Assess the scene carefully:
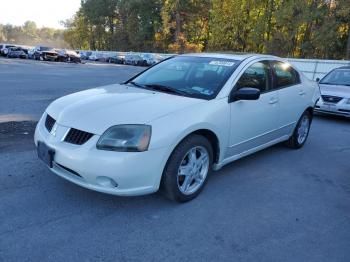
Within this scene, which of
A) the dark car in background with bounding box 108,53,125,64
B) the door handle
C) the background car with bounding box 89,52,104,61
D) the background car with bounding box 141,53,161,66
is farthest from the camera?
the background car with bounding box 89,52,104,61

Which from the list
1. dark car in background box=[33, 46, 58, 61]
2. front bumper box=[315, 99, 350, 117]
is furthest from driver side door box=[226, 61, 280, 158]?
dark car in background box=[33, 46, 58, 61]

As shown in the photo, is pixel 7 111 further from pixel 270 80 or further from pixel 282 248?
pixel 282 248

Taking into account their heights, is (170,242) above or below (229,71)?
below

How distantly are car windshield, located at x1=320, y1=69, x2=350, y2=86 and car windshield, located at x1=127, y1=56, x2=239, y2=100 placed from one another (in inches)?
259

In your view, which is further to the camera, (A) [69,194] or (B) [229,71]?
(B) [229,71]

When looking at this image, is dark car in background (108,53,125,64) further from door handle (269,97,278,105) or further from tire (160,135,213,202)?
tire (160,135,213,202)

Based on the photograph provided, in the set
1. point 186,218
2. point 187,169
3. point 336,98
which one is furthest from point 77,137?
point 336,98

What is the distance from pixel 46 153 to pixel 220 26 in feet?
155

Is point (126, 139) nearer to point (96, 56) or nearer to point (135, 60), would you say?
point (135, 60)

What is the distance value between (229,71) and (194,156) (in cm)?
125

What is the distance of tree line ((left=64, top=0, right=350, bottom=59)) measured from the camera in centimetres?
3363

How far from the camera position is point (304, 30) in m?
36.5

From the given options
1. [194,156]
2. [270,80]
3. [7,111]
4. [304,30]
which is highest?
[304,30]

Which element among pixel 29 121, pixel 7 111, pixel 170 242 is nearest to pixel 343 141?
pixel 170 242
